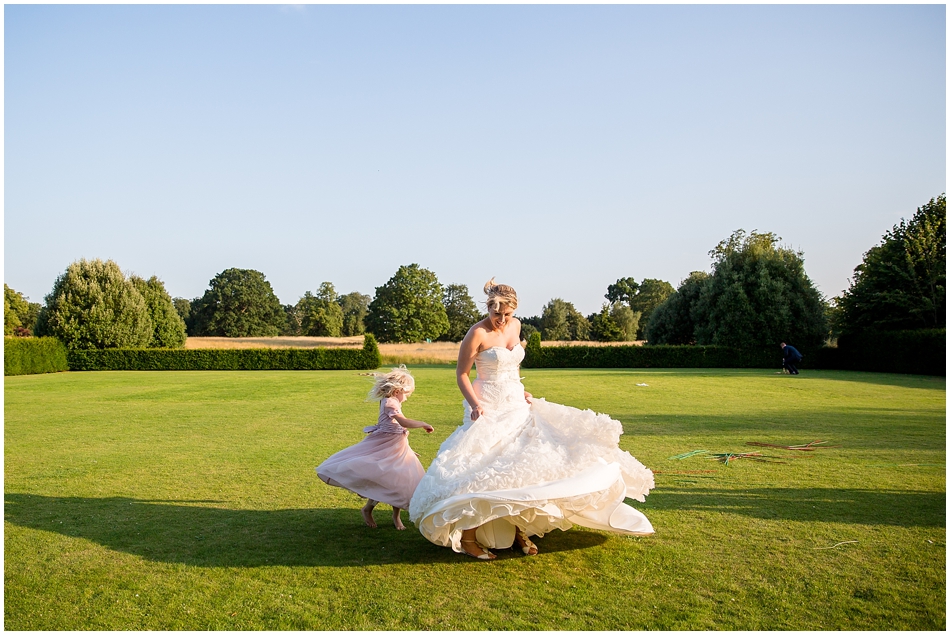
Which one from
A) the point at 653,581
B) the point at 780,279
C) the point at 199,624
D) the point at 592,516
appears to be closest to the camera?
the point at 199,624

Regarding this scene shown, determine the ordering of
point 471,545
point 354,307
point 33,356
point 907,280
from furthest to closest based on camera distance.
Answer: point 354,307
point 907,280
point 33,356
point 471,545

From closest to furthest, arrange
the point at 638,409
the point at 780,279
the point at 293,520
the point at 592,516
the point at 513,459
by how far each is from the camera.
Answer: the point at 513,459
the point at 592,516
the point at 293,520
the point at 638,409
the point at 780,279

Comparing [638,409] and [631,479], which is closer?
[631,479]

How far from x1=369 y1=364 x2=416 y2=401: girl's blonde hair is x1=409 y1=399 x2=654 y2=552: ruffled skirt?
2.93 feet

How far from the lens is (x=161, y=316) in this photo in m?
44.9

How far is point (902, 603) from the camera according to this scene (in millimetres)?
4078

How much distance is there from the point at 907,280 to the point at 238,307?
67.3 m

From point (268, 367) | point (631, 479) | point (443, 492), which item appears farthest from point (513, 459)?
point (268, 367)

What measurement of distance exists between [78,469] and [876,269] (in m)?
37.0

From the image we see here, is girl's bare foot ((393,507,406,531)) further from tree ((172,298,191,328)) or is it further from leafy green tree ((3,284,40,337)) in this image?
tree ((172,298,191,328))

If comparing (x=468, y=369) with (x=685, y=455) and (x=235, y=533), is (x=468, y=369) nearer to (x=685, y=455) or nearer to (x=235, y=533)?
(x=235, y=533)

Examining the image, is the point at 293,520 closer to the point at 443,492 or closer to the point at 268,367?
the point at 443,492

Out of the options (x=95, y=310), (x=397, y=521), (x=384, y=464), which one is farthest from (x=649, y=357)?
(x=384, y=464)

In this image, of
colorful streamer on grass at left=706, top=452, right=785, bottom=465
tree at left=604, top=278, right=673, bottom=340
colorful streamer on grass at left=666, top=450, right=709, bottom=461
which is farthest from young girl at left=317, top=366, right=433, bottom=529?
tree at left=604, top=278, right=673, bottom=340
